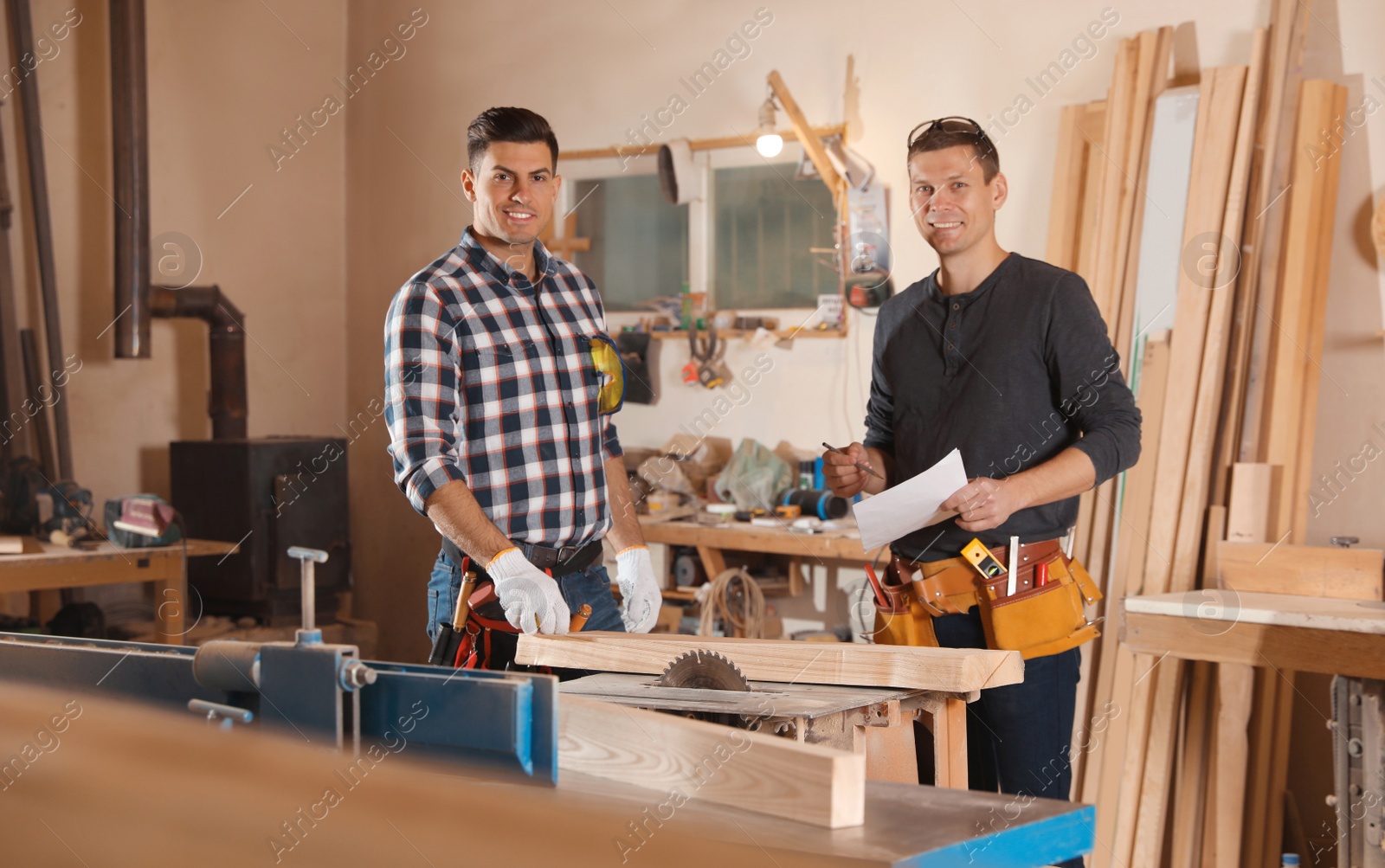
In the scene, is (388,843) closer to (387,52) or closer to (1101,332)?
(1101,332)

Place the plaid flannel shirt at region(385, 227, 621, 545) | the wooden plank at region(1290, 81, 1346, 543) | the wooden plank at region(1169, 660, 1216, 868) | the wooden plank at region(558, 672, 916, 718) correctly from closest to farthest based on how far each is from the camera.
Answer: the wooden plank at region(558, 672, 916, 718)
the plaid flannel shirt at region(385, 227, 621, 545)
the wooden plank at region(1169, 660, 1216, 868)
the wooden plank at region(1290, 81, 1346, 543)

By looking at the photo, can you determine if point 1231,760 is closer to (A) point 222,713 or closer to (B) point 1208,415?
(B) point 1208,415

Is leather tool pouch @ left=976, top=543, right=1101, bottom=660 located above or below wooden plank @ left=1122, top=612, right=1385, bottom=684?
above

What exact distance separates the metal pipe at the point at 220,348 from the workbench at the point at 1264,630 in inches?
143

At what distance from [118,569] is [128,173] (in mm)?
1738

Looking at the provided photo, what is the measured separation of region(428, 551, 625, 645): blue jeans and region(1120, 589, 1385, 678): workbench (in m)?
1.20

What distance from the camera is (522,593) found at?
6.38ft

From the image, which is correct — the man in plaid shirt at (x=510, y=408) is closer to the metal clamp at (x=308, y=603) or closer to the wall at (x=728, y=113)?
the metal clamp at (x=308, y=603)

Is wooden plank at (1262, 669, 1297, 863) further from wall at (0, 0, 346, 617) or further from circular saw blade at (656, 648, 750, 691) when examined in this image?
wall at (0, 0, 346, 617)

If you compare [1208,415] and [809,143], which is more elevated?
[809,143]

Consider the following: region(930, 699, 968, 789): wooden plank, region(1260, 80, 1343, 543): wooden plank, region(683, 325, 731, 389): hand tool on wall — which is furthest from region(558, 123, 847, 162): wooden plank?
region(930, 699, 968, 789): wooden plank

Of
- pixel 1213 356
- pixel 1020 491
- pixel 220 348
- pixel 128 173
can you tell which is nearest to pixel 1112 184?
pixel 1213 356

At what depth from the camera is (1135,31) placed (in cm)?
360

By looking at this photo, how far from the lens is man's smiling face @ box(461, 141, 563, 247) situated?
2164mm
